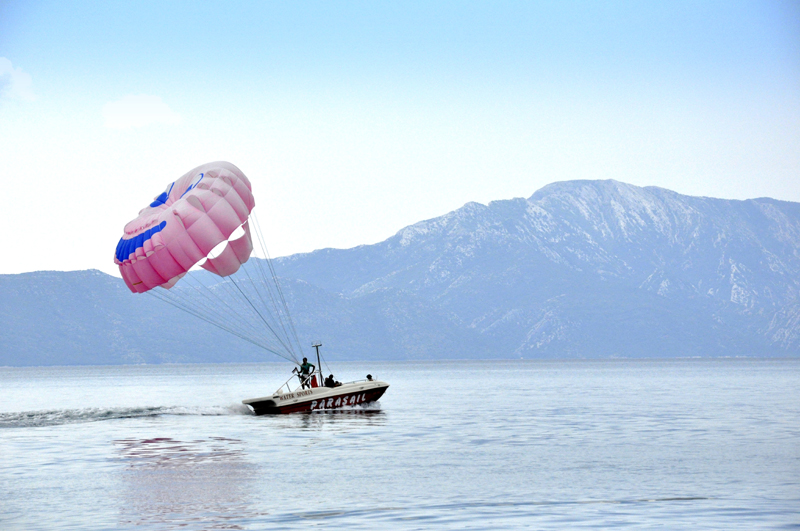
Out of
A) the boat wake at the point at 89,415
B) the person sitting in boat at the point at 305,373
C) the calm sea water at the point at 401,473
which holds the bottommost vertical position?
the calm sea water at the point at 401,473

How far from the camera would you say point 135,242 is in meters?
37.3

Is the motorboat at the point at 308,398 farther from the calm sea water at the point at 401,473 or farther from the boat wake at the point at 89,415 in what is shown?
the boat wake at the point at 89,415

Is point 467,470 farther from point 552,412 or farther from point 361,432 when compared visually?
point 552,412

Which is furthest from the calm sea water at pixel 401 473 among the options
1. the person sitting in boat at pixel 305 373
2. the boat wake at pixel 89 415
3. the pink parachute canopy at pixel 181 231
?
the pink parachute canopy at pixel 181 231

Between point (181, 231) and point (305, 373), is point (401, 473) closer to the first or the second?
point (181, 231)

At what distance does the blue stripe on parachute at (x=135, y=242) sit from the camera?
3697 centimetres

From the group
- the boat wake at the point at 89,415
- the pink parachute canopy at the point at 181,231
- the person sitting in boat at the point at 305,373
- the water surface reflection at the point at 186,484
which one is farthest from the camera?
the boat wake at the point at 89,415

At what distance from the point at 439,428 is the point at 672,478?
18.8 meters

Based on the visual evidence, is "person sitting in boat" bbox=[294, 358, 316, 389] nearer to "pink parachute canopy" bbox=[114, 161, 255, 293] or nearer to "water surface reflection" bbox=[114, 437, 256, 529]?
"water surface reflection" bbox=[114, 437, 256, 529]

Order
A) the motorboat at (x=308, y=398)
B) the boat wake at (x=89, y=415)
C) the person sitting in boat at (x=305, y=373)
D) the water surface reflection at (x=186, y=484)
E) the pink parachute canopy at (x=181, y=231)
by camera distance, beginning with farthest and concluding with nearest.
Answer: the boat wake at (x=89, y=415), the motorboat at (x=308, y=398), the person sitting in boat at (x=305, y=373), the pink parachute canopy at (x=181, y=231), the water surface reflection at (x=186, y=484)

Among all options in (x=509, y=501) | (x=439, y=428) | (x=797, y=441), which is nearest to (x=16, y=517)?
(x=509, y=501)

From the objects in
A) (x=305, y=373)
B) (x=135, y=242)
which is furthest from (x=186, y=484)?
(x=305, y=373)

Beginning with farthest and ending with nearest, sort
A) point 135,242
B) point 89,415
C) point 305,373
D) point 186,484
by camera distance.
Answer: point 89,415 < point 305,373 < point 135,242 < point 186,484

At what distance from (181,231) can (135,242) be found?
204 cm
